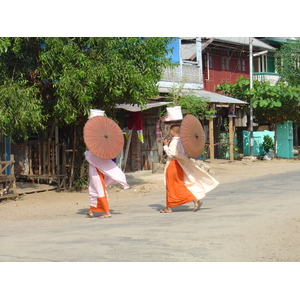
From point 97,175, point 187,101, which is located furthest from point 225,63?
point 97,175

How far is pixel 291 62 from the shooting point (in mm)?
25484

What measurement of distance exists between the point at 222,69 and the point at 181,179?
17.8m

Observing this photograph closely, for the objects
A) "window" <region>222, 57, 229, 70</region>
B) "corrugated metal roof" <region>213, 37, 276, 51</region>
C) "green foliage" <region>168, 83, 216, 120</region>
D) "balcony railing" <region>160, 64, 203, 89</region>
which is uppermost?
"corrugated metal roof" <region>213, 37, 276, 51</region>

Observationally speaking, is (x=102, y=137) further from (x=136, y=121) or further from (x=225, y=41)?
(x=225, y=41)

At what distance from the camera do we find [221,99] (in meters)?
20.9

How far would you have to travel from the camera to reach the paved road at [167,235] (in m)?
5.59

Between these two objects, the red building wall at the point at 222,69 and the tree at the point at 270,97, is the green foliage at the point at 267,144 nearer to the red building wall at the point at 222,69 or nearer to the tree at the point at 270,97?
the tree at the point at 270,97

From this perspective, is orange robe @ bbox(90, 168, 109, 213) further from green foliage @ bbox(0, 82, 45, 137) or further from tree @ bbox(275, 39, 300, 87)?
tree @ bbox(275, 39, 300, 87)

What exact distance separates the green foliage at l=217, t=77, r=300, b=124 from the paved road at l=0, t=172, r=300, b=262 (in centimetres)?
1315

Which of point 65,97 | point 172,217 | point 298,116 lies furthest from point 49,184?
point 298,116

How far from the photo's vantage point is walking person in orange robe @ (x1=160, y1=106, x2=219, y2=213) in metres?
8.86

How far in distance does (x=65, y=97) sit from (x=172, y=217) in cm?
420

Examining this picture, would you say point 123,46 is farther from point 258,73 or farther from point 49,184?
point 258,73

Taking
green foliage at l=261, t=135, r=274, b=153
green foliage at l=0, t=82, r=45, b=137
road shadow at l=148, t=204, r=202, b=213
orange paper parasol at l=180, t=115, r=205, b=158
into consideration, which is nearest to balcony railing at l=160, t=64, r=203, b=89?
green foliage at l=261, t=135, r=274, b=153
